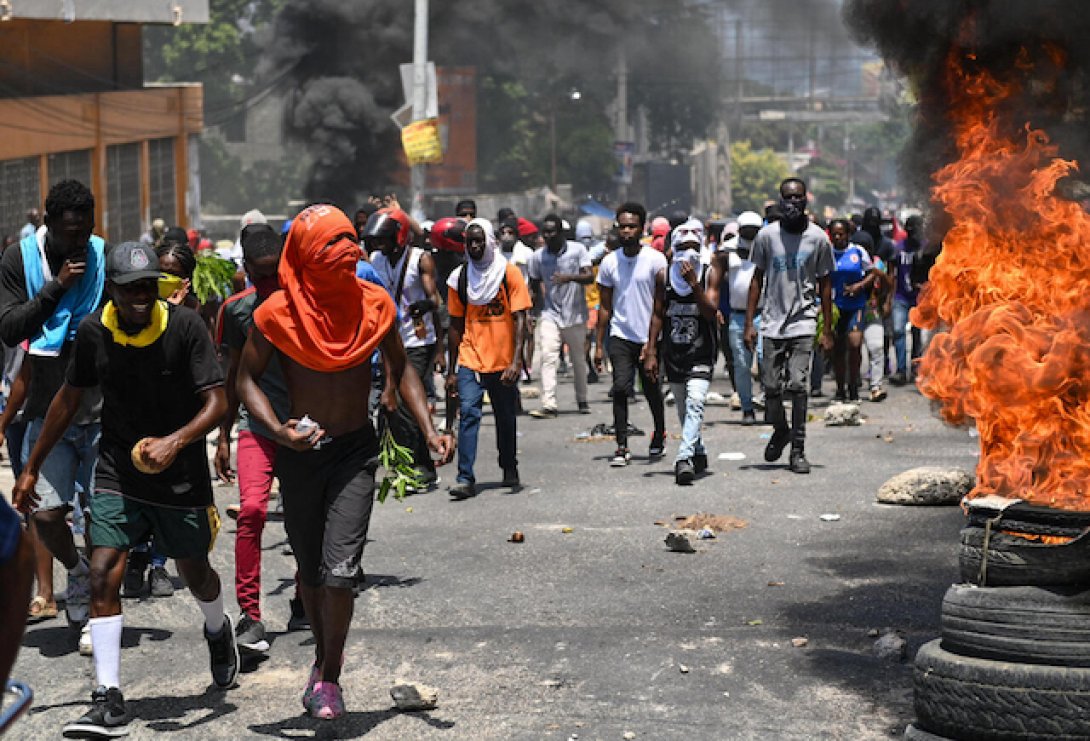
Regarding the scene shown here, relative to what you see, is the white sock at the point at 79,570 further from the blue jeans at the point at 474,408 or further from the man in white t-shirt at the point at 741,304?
the man in white t-shirt at the point at 741,304

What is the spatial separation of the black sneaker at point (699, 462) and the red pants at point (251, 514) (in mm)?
4776

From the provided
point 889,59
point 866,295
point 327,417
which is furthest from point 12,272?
point 866,295

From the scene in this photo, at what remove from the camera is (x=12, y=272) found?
748 centimetres

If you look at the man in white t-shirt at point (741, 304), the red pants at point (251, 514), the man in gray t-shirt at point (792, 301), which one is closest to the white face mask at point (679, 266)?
the man in gray t-shirt at point (792, 301)

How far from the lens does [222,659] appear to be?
21.6 feet

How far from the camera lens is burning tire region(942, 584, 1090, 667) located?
5301 millimetres

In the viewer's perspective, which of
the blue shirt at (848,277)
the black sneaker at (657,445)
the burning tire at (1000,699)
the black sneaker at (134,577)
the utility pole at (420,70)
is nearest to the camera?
the burning tire at (1000,699)

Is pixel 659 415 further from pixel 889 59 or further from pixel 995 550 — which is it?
pixel 995 550

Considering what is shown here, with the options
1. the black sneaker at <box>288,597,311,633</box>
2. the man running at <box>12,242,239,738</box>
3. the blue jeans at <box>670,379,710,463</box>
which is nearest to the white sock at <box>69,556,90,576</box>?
the black sneaker at <box>288,597,311,633</box>

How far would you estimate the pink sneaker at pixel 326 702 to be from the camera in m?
5.99

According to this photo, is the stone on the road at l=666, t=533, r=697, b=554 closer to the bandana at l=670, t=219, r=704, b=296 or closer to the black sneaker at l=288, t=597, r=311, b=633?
the black sneaker at l=288, t=597, r=311, b=633

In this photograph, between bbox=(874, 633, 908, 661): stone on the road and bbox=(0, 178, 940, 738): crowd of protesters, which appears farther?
bbox=(874, 633, 908, 661): stone on the road

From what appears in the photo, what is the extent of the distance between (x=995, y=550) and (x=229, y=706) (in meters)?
2.98

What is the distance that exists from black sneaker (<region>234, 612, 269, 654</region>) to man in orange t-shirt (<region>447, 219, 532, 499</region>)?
13.1ft
